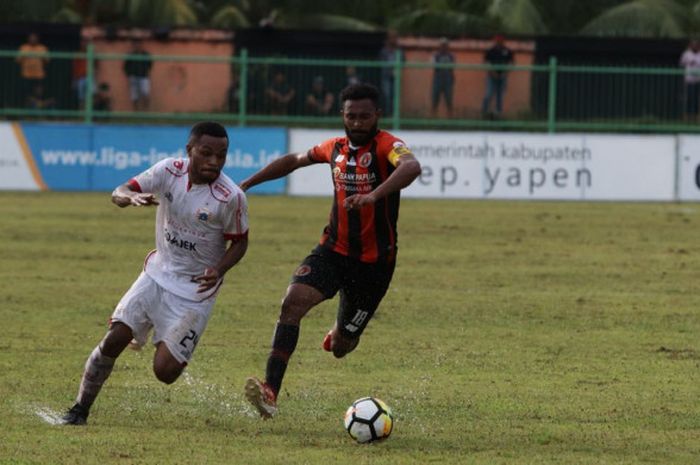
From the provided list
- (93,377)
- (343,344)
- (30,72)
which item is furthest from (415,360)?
(30,72)

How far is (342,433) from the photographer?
345 inches

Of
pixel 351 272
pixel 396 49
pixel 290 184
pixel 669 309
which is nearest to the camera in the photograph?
pixel 351 272

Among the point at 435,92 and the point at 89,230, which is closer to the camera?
the point at 89,230

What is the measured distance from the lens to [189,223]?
29.3 feet

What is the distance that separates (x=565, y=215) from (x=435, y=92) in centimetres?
526

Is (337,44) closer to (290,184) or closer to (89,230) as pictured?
(290,184)

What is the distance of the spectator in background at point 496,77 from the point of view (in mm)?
29953

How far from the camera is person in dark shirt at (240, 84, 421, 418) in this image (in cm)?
935

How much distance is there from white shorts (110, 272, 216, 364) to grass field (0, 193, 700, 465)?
0.49 metres

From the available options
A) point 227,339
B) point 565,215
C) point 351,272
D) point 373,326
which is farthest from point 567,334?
point 565,215

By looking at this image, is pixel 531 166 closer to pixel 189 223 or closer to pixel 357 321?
pixel 357 321

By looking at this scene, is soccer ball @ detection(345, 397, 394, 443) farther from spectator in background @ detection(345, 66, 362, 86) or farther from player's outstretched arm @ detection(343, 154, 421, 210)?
spectator in background @ detection(345, 66, 362, 86)

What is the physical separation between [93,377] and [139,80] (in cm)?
2157

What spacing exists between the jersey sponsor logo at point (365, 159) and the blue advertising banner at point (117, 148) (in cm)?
1826
